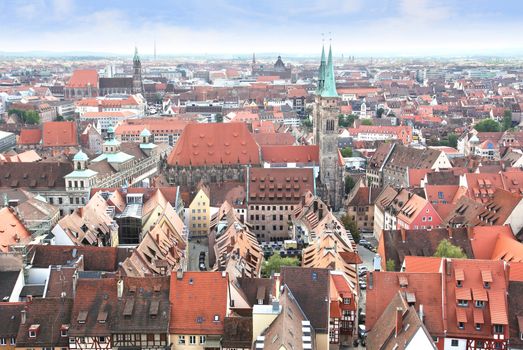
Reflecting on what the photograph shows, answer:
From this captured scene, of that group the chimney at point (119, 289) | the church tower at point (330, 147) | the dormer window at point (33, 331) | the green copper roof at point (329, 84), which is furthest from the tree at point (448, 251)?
the green copper roof at point (329, 84)

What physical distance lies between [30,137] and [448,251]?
13663cm

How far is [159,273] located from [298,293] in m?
20.3

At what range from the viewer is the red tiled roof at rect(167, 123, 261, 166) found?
13300 cm

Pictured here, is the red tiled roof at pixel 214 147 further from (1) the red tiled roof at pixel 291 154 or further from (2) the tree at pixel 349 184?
(2) the tree at pixel 349 184

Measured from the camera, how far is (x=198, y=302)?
58.8m

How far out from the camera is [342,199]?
439 feet

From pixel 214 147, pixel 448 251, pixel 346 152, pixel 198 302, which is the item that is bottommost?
pixel 346 152

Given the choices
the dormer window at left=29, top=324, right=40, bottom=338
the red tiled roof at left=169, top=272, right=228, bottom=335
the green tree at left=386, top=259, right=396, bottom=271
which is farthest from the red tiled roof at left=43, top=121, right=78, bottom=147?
the red tiled roof at left=169, top=272, right=228, bottom=335

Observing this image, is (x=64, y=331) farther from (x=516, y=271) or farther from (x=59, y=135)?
(x=59, y=135)

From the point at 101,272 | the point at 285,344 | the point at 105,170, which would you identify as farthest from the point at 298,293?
the point at 105,170

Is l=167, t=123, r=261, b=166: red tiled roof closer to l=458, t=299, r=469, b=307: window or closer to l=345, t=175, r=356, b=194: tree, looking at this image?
l=345, t=175, r=356, b=194: tree

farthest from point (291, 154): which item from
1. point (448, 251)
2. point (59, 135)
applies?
point (59, 135)

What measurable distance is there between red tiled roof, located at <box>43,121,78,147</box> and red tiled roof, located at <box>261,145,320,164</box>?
6579 cm

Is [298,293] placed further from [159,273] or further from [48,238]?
[48,238]
